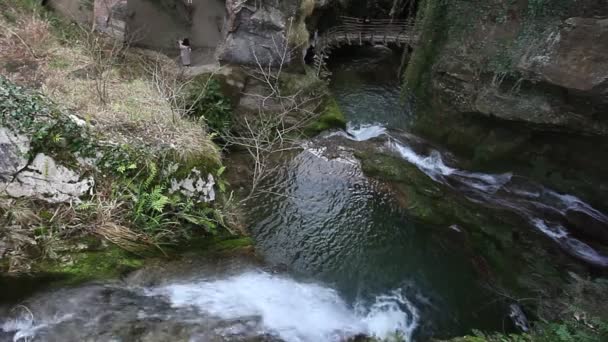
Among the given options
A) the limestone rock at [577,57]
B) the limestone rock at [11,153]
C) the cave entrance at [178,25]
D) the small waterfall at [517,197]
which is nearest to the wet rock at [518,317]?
the small waterfall at [517,197]

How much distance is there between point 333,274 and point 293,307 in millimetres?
1259

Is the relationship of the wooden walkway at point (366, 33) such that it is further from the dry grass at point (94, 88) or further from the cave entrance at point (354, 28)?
the dry grass at point (94, 88)

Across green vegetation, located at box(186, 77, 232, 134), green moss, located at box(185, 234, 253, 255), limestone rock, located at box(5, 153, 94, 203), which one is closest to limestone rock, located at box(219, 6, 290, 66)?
green vegetation, located at box(186, 77, 232, 134)

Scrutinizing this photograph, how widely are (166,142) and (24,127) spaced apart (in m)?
1.82

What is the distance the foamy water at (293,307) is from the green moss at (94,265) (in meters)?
0.50

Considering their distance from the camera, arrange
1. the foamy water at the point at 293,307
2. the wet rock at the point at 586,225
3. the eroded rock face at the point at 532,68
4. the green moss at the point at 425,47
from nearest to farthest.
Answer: the foamy water at the point at 293,307, the eroded rock face at the point at 532,68, the wet rock at the point at 586,225, the green moss at the point at 425,47

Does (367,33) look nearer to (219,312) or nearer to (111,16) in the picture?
(111,16)

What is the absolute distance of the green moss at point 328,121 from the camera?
1051cm

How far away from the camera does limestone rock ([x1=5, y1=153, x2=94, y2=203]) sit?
4883 millimetres

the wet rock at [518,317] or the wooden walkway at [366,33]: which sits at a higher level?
the wooden walkway at [366,33]

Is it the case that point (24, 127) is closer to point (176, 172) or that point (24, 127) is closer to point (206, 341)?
point (176, 172)

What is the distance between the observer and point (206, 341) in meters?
4.59

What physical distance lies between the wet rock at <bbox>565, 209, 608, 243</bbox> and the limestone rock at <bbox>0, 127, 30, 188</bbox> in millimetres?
10003

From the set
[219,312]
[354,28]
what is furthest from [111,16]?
[219,312]
